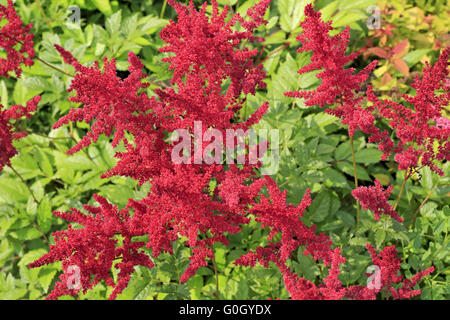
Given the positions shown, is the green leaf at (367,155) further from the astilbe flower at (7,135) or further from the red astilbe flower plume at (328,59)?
the astilbe flower at (7,135)

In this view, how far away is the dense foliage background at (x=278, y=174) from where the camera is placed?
7.77ft

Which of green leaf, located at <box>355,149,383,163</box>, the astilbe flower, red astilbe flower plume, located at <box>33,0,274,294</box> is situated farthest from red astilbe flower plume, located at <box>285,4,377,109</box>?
the astilbe flower

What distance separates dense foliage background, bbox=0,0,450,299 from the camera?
2.37 meters

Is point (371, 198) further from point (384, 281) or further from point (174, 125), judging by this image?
point (174, 125)

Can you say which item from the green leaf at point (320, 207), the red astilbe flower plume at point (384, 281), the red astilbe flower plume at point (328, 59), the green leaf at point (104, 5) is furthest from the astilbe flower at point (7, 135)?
the red astilbe flower plume at point (384, 281)

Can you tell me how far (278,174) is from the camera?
8.59 feet

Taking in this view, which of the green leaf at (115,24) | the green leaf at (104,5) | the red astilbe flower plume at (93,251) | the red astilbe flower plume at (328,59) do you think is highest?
the green leaf at (104,5)

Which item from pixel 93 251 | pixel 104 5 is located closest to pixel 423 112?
pixel 93 251

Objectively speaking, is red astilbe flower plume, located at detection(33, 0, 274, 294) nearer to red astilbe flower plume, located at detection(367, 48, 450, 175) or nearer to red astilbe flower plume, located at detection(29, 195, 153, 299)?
red astilbe flower plume, located at detection(29, 195, 153, 299)

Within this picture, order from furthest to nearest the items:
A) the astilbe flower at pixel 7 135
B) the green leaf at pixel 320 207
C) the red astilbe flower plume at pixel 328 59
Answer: the green leaf at pixel 320 207, the astilbe flower at pixel 7 135, the red astilbe flower plume at pixel 328 59

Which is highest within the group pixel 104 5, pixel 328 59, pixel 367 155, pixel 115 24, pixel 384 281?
pixel 104 5

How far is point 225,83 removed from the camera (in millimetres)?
2943

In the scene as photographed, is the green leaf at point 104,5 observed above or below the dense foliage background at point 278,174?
above

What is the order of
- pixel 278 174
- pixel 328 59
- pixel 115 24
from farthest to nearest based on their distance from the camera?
pixel 115 24
pixel 278 174
pixel 328 59
